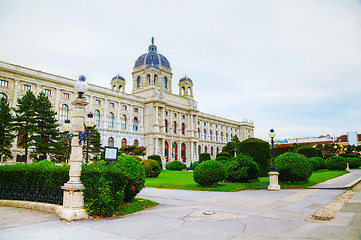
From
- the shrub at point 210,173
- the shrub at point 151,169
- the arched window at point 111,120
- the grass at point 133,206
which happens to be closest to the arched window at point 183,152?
the arched window at point 111,120

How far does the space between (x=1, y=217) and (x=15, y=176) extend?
2466 millimetres

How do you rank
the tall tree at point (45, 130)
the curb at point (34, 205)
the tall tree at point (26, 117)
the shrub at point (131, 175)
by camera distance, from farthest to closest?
the tall tree at point (45, 130)
the tall tree at point (26, 117)
the shrub at point (131, 175)
the curb at point (34, 205)

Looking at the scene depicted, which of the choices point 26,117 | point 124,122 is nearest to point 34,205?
point 26,117

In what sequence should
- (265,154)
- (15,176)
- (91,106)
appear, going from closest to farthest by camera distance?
(15,176) → (265,154) → (91,106)

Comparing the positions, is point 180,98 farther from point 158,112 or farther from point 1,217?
point 1,217

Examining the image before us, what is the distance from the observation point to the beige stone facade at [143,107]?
1604 inches

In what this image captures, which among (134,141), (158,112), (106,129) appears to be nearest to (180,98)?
(158,112)

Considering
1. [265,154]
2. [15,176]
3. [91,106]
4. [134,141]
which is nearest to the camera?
[15,176]

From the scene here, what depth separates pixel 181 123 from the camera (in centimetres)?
6656

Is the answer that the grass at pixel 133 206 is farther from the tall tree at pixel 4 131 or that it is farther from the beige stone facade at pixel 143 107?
the beige stone facade at pixel 143 107

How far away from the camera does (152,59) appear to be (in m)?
67.7

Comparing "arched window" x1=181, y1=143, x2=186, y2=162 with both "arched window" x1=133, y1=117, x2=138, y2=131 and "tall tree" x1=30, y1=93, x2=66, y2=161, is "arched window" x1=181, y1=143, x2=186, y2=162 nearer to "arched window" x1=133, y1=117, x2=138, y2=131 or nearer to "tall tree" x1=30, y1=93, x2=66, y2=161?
"arched window" x1=133, y1=117, x2=138, y2=131

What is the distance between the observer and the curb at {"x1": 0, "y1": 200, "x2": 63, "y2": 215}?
27.3 ft

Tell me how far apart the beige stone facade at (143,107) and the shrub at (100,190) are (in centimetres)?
3493
